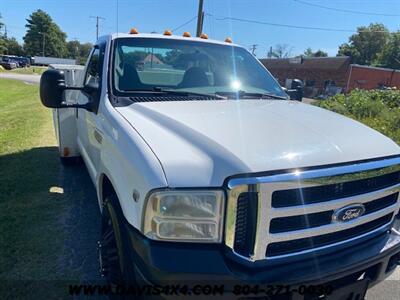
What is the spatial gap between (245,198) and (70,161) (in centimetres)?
435

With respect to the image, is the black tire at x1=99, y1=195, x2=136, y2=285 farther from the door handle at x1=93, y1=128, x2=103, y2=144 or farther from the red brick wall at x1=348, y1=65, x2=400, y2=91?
the red brick wall at x1=348, y1=65, x2=400, y2=91

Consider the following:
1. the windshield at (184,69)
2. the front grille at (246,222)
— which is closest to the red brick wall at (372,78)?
the windshield at (184,69)

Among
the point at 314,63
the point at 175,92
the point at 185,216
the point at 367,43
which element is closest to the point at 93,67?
the point at 175,92

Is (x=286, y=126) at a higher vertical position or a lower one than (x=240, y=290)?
higher

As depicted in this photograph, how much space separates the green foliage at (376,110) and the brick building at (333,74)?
105 ft

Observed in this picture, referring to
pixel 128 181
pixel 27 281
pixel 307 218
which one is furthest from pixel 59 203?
pixel 307 218

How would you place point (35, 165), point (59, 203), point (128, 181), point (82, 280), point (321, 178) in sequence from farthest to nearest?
point (35, 165) → point (59, 203) → point (82, 280) → point (128, 181) → point (321, 178)

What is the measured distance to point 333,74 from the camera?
47.5 metres

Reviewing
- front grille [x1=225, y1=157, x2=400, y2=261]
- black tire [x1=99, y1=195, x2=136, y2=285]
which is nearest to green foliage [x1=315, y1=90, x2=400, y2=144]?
front grille [x1=225, y1=157, x2=400, y2=261]

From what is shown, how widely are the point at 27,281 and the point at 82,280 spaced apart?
0.41m

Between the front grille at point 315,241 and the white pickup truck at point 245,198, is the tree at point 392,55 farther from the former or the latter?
the front grille at point 315,241

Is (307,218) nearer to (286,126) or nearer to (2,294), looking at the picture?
(286,126)

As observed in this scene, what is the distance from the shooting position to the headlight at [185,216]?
1.75 m

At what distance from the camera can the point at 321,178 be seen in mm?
1861
